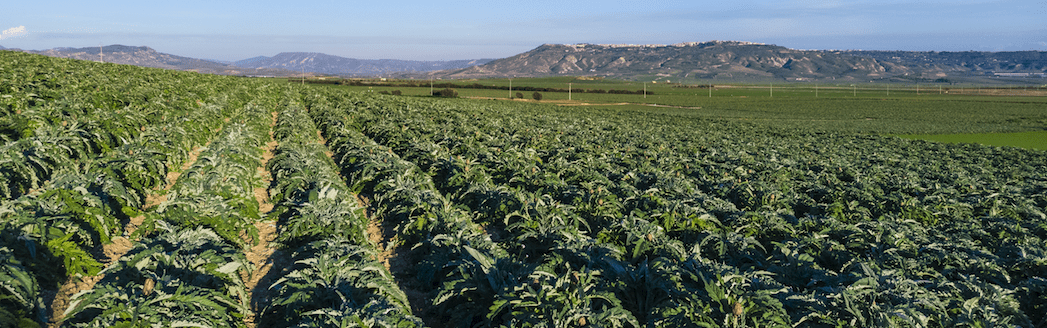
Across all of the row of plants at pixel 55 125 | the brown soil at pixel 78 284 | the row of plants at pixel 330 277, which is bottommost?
the brown soil at pixel 78 284

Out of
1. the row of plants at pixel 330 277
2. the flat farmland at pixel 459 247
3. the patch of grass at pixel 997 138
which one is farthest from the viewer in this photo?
the patch of grass at pixel 997 138

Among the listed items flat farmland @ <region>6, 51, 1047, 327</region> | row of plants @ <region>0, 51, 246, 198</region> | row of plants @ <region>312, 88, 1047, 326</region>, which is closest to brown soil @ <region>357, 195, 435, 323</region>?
flat farmland @ <region>6, 51, 1047, 327</region>

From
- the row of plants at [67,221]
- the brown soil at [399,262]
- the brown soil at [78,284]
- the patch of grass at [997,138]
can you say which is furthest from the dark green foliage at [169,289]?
the patch of grass at [997,138]

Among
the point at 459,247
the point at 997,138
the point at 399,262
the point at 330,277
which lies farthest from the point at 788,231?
the point at 997,138

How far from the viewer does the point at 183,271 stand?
457cm

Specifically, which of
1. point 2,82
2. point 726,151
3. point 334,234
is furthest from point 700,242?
point 2,82

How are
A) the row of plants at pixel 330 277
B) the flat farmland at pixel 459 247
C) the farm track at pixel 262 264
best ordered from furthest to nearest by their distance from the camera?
the farm track at pixel 262 264 < the flat farmland at pixel 459 247 < the row of plants at pixel 330 277

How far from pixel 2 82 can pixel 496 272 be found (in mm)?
19493

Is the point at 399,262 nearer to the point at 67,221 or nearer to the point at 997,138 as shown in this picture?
the point at 67,221

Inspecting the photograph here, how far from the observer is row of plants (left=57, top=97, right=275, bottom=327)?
12.4 feet

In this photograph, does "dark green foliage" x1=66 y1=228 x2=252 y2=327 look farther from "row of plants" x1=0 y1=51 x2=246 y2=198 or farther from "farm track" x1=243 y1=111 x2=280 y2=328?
"row of plants" x1=0 y1=51 x2=246 y2=198

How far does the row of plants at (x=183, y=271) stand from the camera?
12.4ft

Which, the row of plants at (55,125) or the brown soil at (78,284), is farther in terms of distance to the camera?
the row of plants at (55,125)

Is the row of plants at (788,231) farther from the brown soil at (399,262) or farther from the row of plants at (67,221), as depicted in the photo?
the row of plants at (67,221)
